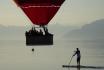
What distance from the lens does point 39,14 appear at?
83.1 feet

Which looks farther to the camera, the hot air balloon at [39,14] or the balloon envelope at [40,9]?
the balloon envelope at [40,9]

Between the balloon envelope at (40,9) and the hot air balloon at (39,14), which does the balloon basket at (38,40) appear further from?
the balloon envelope at (40,9)

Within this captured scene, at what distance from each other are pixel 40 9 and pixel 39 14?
0.41 metres

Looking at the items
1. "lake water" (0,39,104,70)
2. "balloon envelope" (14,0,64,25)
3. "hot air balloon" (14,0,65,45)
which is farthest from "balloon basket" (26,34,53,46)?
"lake water" (0,39,104,70)

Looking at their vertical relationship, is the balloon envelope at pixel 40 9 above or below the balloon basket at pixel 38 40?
above

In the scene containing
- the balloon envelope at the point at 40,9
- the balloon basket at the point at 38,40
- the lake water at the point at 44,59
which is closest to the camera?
the balloon basket at the point at 38,40

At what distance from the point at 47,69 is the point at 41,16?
60.2 feet

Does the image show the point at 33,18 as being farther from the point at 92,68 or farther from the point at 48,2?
the point at 92,68

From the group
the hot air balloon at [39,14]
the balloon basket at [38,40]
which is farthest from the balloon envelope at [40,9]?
the balloon basket at [38,40]

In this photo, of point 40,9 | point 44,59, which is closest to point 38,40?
point 40,9

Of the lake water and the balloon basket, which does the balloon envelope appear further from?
the lake water

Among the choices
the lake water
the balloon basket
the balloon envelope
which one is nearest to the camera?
the balloon basket

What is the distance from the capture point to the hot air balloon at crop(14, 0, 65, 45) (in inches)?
942

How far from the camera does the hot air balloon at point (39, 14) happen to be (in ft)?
78.5
